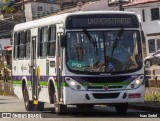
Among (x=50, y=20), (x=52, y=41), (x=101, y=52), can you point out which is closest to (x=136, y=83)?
(x=101, y=52)

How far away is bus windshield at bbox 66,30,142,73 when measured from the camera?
1493 centimetres

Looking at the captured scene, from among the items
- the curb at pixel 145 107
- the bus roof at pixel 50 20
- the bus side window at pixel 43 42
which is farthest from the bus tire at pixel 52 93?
the curb at pixel 145 107

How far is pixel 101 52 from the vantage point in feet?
49.3

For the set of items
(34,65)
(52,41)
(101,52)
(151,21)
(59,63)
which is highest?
(52,41)

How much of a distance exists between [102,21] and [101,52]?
3.30ft

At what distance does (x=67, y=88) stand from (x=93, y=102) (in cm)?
84

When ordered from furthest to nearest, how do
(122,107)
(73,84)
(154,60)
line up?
(154,60)
(122,107)
(73,84)

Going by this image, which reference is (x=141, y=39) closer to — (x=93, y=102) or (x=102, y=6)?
(x=93, y=102)

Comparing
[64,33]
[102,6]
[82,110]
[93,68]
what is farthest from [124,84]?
[102,6]

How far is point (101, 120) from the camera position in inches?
554

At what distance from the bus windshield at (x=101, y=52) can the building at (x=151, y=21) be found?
128ft

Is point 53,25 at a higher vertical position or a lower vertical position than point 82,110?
higher

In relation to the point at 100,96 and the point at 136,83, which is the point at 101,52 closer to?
the point at 100,96

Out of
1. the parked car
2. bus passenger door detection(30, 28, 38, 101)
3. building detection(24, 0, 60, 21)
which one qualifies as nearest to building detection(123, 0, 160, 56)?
the parked car
